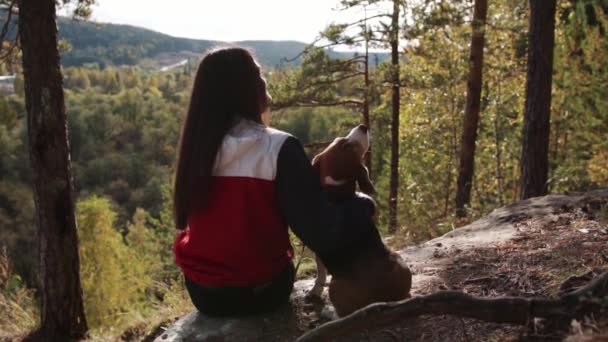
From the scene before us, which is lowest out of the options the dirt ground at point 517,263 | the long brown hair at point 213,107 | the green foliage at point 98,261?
the green foliage at point 98,261

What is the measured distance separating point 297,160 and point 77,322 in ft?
15.7

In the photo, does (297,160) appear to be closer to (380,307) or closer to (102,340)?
(380,307)

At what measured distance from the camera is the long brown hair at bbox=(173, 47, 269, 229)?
114 inches

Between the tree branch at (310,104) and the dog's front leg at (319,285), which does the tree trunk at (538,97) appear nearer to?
the dog's front leg at (319,285)

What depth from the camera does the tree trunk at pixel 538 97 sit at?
7.09 meters

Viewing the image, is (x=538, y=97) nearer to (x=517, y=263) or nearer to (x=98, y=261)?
(x=517, y=263)

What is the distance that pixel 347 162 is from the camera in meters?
2.77

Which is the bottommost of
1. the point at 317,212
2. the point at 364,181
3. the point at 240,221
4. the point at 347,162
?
the point at 240,221

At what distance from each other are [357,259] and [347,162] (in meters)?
0.47

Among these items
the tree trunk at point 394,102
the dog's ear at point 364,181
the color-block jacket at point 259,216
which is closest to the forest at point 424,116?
the tree trunk at point 394,102

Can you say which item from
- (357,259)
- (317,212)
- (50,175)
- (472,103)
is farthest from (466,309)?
(472,103)

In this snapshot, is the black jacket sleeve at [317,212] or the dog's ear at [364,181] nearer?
the black jacket sleeve at [317,212]

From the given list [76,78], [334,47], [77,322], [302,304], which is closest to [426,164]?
[334,47]

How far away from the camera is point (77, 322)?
6.43 metres
